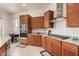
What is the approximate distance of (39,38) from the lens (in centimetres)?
545

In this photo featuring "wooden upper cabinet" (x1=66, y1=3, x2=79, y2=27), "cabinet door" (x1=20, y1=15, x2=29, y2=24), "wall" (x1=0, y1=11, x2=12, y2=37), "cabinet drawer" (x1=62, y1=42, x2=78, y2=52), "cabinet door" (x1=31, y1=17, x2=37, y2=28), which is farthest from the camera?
"cabinet door" (x1=31, y1=17, x2=37, y2=28)

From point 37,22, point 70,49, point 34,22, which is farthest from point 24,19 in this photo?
point 70,49

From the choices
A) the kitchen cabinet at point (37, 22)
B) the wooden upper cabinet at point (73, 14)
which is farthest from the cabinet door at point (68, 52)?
the kitchen cabinet at point (37, 22)

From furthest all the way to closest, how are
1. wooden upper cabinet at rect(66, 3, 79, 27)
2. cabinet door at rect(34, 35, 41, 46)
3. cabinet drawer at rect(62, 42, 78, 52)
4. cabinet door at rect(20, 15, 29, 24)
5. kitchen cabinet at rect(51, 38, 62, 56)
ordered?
cabinet door at rect(34, 35, 41, 46), cabinet door at rect(20, 15, 29, 24), kitchen cabinet at rect(51, 38, 62, 56), wooden upper cabinet at rect(66, 3, 79, 27), cabinet drawer at rect(62, 42, 78, 52)

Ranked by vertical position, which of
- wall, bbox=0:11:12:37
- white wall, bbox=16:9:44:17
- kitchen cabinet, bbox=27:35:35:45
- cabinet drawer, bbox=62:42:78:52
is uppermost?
white wall, bbox=16:9:44:17

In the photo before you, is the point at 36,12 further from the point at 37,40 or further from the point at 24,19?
the point at 37,40

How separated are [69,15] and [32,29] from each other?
3.15m

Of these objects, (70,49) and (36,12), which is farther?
(36,12)

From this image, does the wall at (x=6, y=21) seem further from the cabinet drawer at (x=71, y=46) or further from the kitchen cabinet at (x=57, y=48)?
the cabinet drawer at (x=71, y=46)

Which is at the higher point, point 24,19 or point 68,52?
point 24,19

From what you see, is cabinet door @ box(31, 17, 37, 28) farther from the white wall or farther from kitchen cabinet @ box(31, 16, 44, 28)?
the white wall

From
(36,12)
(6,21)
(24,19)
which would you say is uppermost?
(36,12)

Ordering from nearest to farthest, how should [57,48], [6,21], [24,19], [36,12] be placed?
[57,48], [6,21], [36,12], [24,19]

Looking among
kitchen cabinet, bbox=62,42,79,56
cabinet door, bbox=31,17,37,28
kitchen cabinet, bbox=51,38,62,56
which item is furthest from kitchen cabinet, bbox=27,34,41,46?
kitchen cabinet, bbox=62,42,79,56
